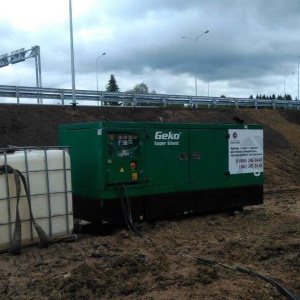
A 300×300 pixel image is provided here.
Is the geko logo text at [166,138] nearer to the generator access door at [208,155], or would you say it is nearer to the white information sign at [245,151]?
the generator access door at [208,155]

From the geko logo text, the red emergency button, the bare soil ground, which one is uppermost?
the geko logo text

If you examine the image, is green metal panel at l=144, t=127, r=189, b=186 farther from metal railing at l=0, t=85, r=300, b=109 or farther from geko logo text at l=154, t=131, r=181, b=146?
metal railing at l=0, t=85, r=300, b=109

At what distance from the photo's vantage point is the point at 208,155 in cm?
1005

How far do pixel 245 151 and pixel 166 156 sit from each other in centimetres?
249

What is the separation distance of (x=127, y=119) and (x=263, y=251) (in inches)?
622

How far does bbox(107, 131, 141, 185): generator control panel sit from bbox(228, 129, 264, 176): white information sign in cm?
271

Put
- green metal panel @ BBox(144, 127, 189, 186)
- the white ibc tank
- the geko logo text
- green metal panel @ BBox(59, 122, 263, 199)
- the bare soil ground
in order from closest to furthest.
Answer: the bare soil ground
the white ibc tank
green metal panel @ BBox(59, 122, 263, 199)
green metal panel @ BBox(144, 127, 189, 186)
the geko logo text

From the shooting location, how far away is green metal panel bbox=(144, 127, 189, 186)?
356 inches

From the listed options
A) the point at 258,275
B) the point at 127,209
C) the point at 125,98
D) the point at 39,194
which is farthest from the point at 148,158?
the point at 125,98

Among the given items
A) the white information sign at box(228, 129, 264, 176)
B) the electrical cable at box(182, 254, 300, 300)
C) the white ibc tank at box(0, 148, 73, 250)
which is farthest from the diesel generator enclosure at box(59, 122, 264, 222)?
the electrical cable at box(182, 254, 300, 300)

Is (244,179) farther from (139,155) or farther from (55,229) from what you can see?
(55,229)

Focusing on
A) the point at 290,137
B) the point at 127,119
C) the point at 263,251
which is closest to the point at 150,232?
the point at 263,251

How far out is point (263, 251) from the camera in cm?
698

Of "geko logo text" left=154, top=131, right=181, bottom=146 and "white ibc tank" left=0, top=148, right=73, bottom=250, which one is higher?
"geko logo text" left=154, top=131, right=181, bottom=146
